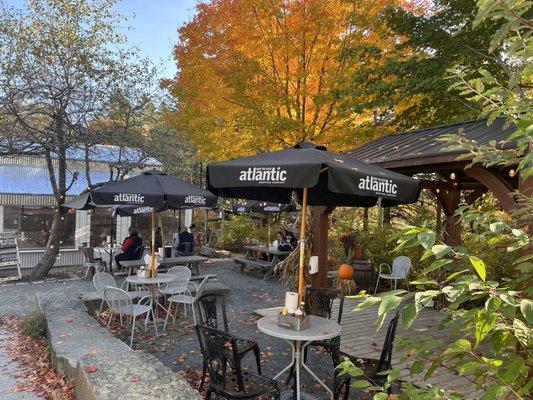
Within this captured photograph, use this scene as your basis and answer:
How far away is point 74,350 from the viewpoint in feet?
15.4

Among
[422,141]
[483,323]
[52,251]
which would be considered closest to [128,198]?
[422,141]

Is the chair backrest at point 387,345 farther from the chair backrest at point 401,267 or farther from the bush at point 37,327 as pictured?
the chair backrest at point 401,267

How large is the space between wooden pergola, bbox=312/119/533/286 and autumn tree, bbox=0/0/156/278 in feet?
27.4

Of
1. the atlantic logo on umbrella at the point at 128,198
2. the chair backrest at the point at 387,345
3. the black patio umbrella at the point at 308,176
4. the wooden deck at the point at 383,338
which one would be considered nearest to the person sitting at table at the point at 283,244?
the wooden deck at the point at 383,338

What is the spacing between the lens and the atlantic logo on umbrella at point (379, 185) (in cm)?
423

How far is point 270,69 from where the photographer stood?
35.8 ft

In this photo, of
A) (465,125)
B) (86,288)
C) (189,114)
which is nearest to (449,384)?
(465,125)

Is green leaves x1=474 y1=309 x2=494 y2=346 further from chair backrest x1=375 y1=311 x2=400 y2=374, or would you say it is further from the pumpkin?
the pumpkin

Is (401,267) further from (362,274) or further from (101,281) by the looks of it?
(101,281)

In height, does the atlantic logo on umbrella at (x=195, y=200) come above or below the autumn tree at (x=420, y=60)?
below

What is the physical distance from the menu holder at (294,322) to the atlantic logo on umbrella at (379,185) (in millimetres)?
1553

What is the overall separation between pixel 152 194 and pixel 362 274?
6218mm

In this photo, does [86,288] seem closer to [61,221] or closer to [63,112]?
[61,221]

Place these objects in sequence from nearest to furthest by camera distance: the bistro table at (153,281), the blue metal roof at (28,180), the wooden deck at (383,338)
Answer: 1. the wooden deck at (383,338)
2. the bistro table at (153,281)
3. the blue metal roof at (28,180)
